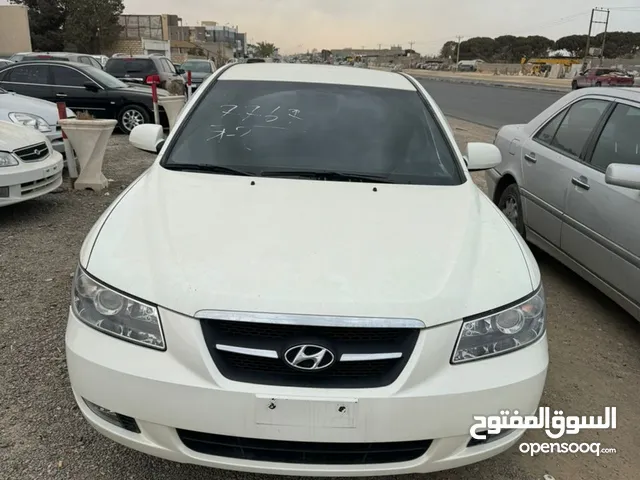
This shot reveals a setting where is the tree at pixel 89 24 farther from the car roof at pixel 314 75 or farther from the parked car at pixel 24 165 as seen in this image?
the car roof at pixel 314 75

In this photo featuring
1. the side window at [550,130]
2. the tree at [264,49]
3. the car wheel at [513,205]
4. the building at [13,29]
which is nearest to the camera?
the side window at [550,130]

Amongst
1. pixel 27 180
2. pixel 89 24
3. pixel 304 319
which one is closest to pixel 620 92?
pixel 304 319

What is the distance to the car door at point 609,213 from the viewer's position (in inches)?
138

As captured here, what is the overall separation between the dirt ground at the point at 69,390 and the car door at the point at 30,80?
727cm

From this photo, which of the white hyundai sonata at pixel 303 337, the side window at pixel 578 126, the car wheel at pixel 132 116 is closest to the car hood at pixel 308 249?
the white hyundai sonata at pixel 303 337

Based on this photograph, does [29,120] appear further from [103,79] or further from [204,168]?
[204,168]

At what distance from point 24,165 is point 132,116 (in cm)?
640

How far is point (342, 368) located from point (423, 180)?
4.72 ft

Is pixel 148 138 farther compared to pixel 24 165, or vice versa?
pixel 24 165

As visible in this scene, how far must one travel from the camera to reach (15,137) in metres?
5.71

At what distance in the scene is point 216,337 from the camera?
75.8 inches

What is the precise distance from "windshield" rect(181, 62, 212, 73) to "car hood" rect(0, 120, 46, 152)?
1731cm

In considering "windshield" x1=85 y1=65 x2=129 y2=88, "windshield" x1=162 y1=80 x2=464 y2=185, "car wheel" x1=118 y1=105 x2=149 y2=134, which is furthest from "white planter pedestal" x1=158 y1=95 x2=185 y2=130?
"windshield" x1=162 y1=80 x2=464 y2=185

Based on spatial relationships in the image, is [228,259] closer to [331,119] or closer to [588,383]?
[331,119]
